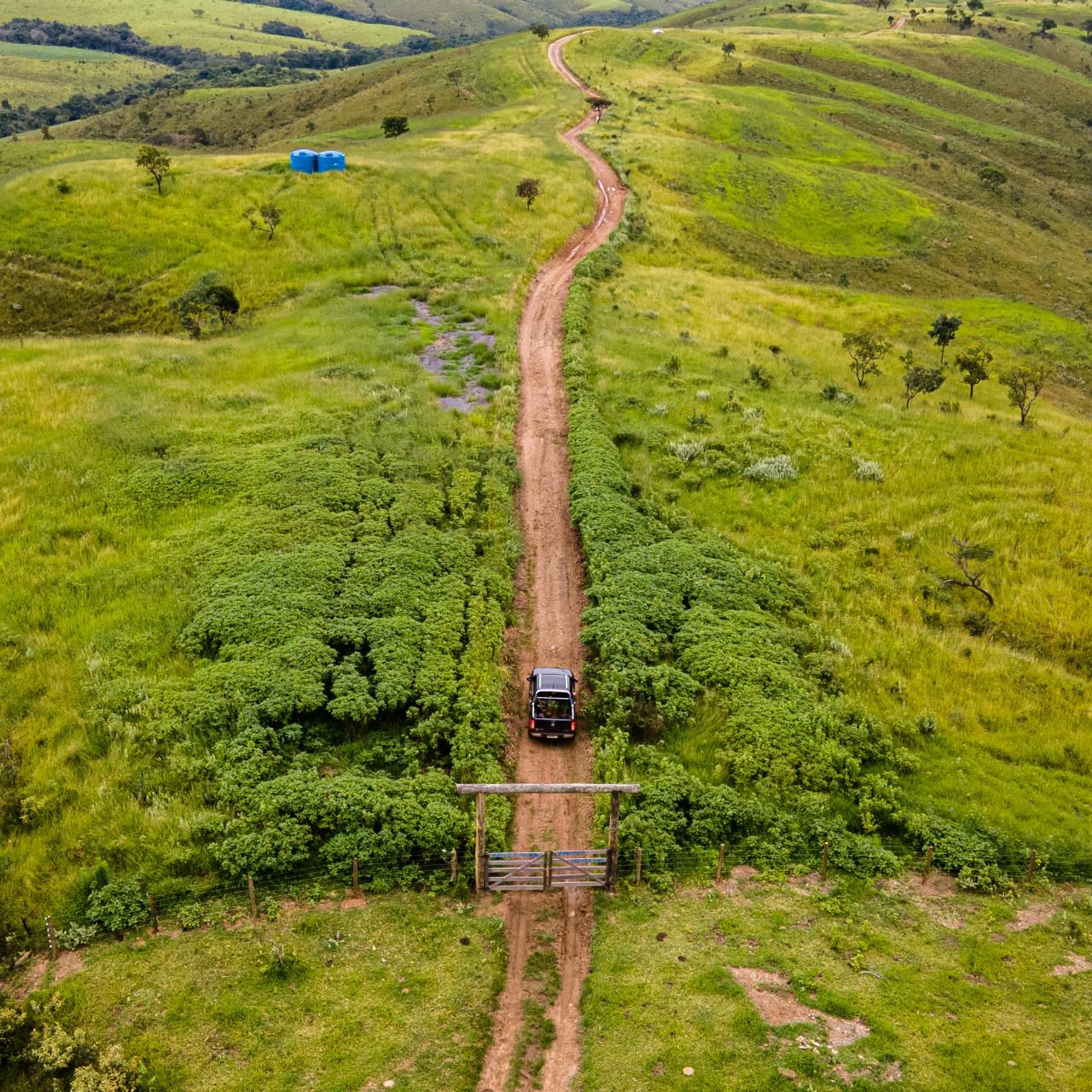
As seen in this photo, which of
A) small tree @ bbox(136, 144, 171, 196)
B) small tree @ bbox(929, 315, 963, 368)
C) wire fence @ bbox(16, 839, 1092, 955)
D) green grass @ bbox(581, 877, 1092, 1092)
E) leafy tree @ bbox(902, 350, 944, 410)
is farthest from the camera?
small tree @ bbox(136, 144, 171, 196)

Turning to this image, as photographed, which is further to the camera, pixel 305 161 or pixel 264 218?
pixel 305 161

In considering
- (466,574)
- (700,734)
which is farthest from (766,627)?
(466,574)

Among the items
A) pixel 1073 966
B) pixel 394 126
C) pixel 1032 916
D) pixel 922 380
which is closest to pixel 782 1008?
pixel 1073 966

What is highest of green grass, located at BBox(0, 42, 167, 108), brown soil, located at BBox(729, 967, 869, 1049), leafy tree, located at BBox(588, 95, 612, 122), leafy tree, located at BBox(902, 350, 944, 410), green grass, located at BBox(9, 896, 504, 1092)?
green grass, located at BBox(0, 42, 167, 108)

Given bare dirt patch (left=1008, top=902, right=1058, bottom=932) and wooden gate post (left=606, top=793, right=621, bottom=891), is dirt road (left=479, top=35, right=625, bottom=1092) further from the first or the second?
bare dirt patch (left=1008, top=902, right=1058, bottom=932)

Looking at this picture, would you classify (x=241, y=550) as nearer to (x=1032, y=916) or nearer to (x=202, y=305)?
(x=1032, y=916)

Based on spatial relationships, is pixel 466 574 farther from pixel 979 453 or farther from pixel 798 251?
pixel 798 251

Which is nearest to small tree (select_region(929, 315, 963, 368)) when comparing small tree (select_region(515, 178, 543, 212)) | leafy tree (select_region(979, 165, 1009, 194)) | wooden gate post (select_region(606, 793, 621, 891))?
small tree (select_region(515, 178, 543, 212))
